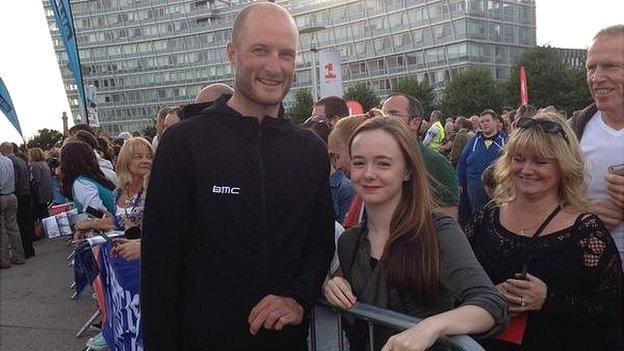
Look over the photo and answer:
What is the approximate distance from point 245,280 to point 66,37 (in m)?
9.80

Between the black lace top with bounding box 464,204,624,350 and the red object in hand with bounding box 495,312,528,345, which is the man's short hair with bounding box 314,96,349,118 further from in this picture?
the red object in hand with bounding box 495,312,528,345

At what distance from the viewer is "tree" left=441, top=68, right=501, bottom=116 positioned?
2175 inches

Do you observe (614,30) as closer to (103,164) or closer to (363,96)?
(103,164)

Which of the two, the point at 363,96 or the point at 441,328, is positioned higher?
the point at 441,328

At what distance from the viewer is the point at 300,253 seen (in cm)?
221

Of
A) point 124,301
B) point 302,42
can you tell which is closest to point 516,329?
point 124,301

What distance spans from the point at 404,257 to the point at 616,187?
0.98 m

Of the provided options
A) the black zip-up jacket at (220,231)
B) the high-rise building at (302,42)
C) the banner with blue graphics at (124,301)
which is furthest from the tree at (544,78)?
the black zip-up jacket at (220,231)

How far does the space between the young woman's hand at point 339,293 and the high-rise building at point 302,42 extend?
7713 centimetres

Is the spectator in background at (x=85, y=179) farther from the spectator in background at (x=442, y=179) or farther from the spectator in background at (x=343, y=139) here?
the spectator in background at (x=442, y=179)

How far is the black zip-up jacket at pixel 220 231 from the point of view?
6.63ft

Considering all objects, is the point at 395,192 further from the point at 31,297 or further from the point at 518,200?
the point at 31,297

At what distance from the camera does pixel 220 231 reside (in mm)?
2043

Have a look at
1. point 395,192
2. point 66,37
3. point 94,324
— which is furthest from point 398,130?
point 66,37
